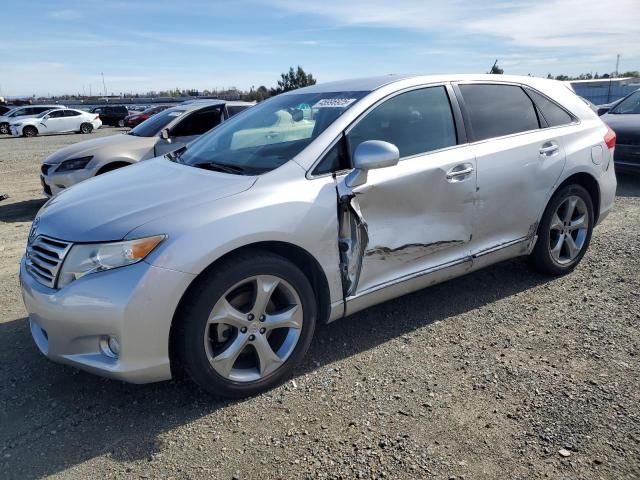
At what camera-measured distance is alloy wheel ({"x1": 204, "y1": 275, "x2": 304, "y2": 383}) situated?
9.03ft

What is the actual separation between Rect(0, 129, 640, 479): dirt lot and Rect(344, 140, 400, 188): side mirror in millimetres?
1162

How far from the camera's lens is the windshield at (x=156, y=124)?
7.92 m

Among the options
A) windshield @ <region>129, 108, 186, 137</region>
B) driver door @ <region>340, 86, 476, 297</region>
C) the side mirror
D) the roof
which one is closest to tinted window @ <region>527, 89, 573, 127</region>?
the roof

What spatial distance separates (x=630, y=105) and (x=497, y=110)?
7264 mm

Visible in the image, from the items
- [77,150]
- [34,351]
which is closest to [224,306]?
[34,351]

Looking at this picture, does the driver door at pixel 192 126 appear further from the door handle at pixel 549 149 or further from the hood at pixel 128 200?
the door handle at pixel 549 149

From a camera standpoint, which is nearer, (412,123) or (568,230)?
(412,123)

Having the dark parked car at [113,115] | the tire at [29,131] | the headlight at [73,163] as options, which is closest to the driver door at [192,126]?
the headlight at [73,163]

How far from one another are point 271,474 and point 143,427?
0.79 meters

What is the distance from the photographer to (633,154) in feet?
26.8

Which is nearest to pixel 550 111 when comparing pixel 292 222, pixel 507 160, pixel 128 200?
pixel 507 160

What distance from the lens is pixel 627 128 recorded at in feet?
27.5

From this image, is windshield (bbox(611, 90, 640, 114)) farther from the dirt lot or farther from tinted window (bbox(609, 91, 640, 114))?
the dirt lot

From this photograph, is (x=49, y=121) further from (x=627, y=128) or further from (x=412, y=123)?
(x=412, y=123)
